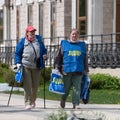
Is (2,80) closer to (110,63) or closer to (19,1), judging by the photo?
(110,63)

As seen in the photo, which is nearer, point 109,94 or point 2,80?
point 109,94

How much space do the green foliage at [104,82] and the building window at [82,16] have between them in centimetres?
427

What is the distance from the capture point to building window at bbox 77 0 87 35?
89.9 feet

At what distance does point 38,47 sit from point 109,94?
18.1 ft

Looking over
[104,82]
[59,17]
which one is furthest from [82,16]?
[104,82]

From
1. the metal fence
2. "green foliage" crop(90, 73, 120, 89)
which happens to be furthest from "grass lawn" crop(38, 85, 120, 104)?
the metal fence

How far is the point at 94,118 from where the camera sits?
9.84m

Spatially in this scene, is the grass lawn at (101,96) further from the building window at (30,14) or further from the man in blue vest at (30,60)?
the building window at (30,14)

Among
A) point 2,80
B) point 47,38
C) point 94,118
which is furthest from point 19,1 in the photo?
point 94,118

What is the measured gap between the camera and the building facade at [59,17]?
→ 2639 cm

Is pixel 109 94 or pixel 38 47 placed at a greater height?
pixel 38 47

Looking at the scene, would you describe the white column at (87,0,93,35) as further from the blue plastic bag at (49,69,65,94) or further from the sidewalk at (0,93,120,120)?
the blue plastic bag at (49,69,65,94)

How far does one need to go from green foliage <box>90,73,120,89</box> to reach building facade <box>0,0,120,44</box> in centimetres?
290

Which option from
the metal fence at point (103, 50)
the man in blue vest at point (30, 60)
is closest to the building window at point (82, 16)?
the metal fence at point (103, 50)
